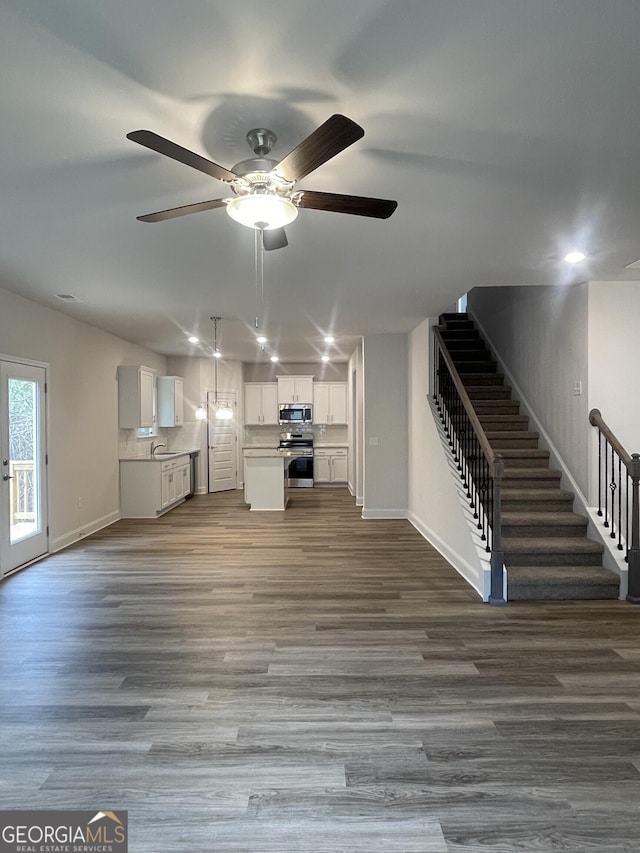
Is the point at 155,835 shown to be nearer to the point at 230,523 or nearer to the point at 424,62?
the point at 424,62

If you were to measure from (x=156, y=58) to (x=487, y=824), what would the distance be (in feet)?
10.0

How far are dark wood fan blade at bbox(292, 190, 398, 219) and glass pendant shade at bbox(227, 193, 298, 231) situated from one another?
0.07 m

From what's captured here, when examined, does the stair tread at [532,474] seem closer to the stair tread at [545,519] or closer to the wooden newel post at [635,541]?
the stair tread at [545,519]

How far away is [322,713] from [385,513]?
5.02 m

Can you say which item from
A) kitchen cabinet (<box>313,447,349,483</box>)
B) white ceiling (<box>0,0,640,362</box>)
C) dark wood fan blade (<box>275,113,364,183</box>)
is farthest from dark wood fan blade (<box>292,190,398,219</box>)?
kitchen cabinet (<box>313,447,349,483</box>)

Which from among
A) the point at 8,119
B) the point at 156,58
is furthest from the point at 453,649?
the point at 8,119

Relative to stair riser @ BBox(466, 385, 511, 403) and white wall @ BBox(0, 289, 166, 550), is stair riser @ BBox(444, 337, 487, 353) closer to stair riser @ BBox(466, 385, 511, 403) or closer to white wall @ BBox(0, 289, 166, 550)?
stair riser @ BBox(466, 385, 511, 403)

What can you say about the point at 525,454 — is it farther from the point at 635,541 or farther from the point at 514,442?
the point at 635,541

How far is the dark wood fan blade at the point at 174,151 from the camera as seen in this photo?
1663mm

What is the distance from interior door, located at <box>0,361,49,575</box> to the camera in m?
4.71

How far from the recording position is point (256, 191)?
218 centimetres

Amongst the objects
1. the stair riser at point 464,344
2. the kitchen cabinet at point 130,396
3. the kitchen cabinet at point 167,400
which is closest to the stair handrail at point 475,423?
the stair riser at point 464,344

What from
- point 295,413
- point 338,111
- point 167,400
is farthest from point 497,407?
point 167,400

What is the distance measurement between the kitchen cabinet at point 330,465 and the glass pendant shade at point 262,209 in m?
8.55
